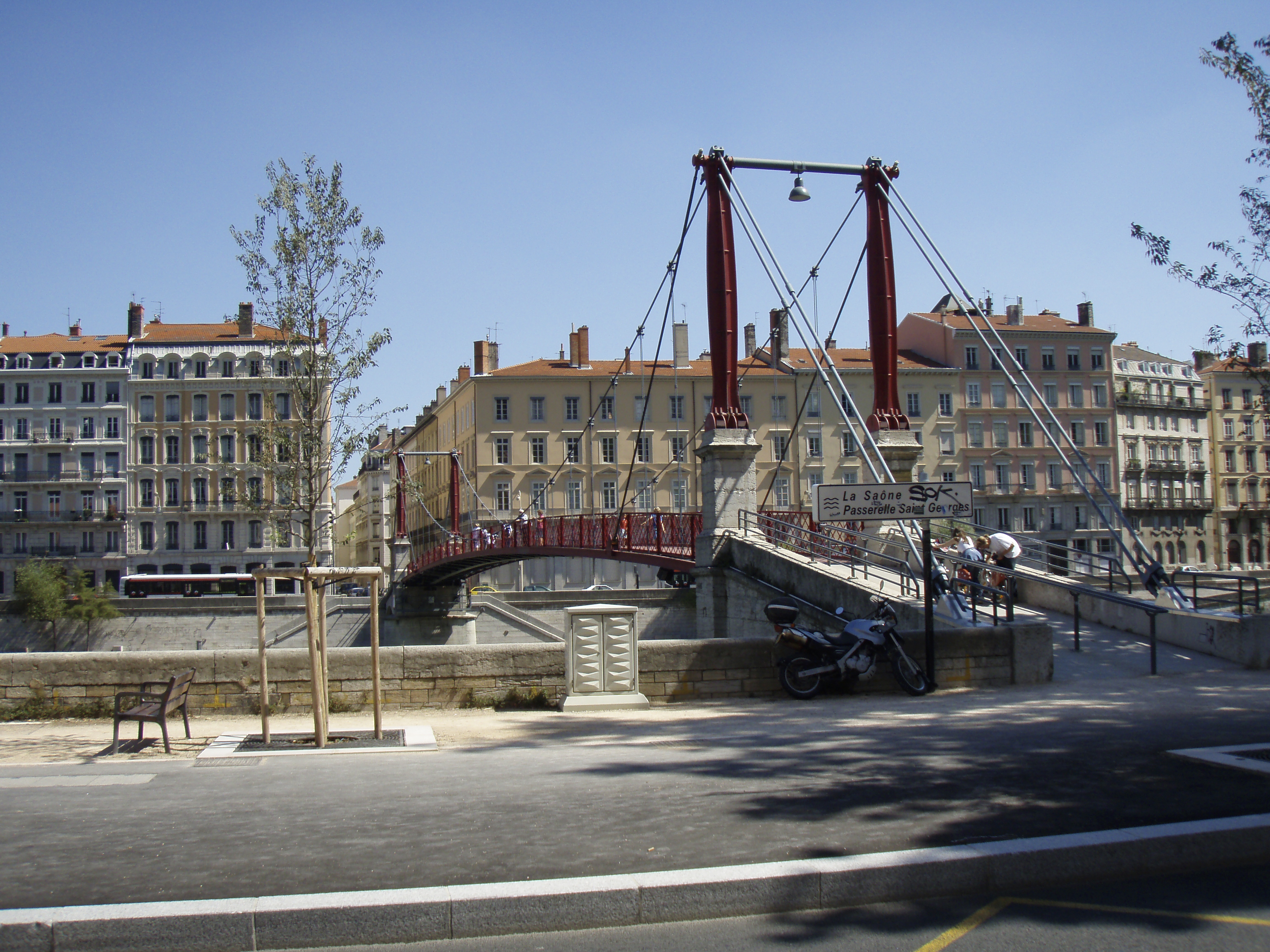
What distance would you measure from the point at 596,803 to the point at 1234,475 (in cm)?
8509

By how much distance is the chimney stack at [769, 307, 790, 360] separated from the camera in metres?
45.9

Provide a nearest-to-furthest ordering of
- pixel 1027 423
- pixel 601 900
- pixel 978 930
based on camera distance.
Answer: pixel 978 930 < pixel 601 900 < pixel 1027 423

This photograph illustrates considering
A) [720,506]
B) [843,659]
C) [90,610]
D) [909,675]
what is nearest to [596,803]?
[843,659]

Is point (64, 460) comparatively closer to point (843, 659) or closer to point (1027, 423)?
point (1027, 423)

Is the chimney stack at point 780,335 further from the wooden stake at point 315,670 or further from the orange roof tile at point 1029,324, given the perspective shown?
the wooden stake at point 315,670

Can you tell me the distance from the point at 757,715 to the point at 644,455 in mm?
51863

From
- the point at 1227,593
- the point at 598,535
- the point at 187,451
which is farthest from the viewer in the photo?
the point at 187,451

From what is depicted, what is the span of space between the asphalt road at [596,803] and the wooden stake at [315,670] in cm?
64

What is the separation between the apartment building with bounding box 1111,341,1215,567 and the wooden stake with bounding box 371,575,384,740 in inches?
2793

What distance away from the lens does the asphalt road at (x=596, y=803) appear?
502 cm

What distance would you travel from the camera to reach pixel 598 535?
2870cm

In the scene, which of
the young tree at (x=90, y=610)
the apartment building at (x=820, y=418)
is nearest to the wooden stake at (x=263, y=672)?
the young tree at (x=90, y=610)

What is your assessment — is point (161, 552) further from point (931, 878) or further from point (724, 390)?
point (931, 878)

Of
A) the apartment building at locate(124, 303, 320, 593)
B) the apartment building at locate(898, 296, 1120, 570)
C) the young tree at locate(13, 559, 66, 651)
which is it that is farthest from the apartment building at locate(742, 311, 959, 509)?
the young tree at locate(13, 559, 66, 651)
